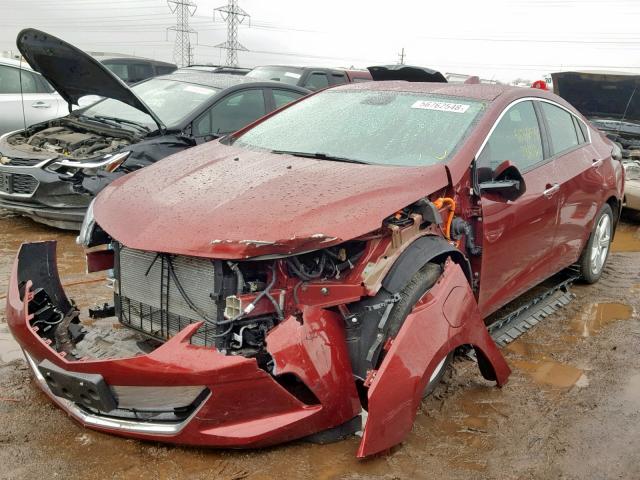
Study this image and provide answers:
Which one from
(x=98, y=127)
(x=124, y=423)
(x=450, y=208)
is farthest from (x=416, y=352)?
(x=98, y=127)

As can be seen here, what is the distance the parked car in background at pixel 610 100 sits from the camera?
30.6 feet

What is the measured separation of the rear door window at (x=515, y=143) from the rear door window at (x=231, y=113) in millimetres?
3407

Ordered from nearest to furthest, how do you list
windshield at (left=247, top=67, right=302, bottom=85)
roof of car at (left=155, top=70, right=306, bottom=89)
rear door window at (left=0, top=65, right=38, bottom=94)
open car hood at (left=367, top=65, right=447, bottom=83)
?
open car hood at (left=367, top=65, right=447, bottom=83) < roof of car at (left=155, top=70, right=306, bottom=89) < rear door window at (left=0, top=65, right=38, bottom=94) < windshield at (left=247, top=67, right=302, bottom=85)

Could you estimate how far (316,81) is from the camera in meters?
12.0

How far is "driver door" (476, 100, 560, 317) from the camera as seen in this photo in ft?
11.6

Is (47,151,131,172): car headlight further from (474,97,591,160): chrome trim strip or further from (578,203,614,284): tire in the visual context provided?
(578,203,614,284): tire

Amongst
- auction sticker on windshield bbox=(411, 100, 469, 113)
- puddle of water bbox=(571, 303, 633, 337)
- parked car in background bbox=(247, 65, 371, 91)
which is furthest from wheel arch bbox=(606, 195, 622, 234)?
parked car in background bbox=(247, 65, 371, 91)

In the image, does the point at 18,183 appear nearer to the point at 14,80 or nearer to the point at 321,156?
the point at 14,80

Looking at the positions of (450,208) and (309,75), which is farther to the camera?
(309,75)

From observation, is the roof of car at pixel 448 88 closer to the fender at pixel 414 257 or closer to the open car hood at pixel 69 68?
the fender at pixel 414 257

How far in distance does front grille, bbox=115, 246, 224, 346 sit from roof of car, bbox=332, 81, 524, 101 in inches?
83.5

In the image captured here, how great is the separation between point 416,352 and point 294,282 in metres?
0.61

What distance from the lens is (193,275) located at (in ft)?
9.20

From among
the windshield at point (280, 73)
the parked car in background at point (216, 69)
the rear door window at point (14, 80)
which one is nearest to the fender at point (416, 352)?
the parked car in background at point (216, 69)
